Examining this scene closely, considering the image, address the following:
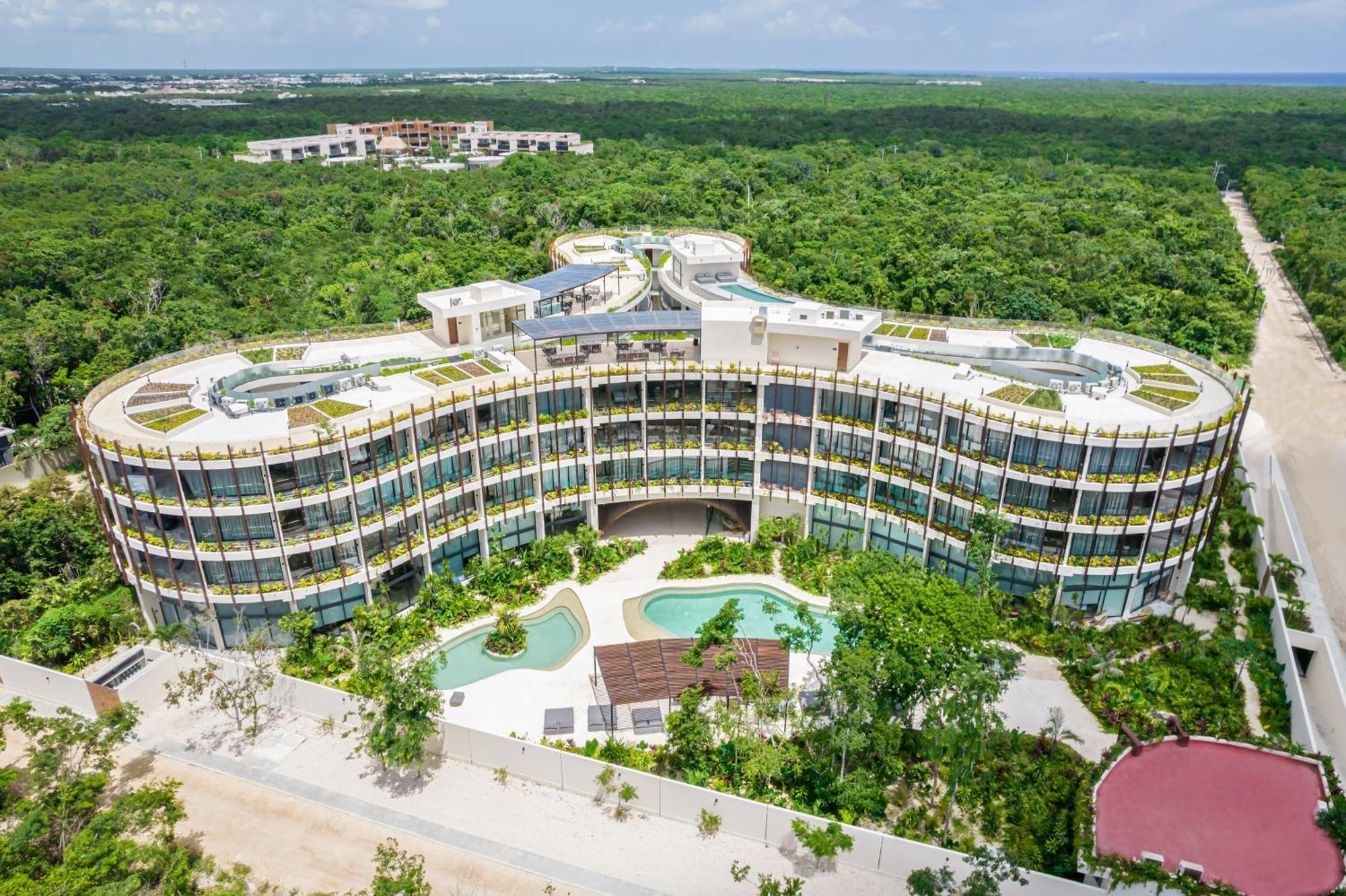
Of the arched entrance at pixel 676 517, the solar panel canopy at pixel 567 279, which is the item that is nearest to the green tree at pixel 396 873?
the arched entrance at pixel 676 517

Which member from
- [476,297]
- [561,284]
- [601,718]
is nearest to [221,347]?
[476,297]

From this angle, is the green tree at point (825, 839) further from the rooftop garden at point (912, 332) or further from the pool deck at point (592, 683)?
the rooftop garden at point (912, 332)

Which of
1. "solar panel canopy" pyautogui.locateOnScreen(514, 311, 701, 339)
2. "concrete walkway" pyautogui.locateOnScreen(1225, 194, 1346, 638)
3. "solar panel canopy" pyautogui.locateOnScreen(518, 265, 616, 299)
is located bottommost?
"concrete walkway" pyautogui.locateOnScreen(1225, 194, 1346, 638)

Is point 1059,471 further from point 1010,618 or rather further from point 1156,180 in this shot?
point 1156,180

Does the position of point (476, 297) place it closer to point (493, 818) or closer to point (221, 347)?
point (221, 347)

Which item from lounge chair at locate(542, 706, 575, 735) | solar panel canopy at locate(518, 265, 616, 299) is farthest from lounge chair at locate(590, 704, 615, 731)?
solar panel canopy at locate(518, 265, 616, 299)

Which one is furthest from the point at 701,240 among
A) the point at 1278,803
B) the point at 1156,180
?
the point at 1156,180

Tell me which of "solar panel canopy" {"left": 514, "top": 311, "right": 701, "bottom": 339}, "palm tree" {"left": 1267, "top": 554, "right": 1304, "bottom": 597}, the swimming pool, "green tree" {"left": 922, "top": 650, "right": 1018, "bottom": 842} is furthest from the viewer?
the swimming pool

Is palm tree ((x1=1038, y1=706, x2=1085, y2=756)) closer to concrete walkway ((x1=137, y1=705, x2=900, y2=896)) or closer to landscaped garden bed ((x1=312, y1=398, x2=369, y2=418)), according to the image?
concrete walkway ((x1=137, y1=705, x2=900, y2=896))
